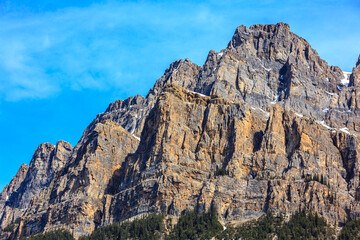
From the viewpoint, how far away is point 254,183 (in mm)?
187125

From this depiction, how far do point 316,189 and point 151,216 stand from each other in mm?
45441

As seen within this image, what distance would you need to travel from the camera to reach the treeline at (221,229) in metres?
164

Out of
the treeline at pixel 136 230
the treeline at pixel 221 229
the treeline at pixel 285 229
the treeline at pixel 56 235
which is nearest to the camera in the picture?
the treeline at pixel 285 229

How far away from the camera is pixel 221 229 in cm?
17188

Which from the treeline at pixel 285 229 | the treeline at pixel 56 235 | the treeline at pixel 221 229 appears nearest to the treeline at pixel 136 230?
the treeline at pixel 221 229

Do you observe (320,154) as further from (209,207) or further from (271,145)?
(209,207)

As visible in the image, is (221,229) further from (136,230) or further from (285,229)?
(136,230)

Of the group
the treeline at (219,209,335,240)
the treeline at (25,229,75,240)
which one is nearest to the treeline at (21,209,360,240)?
the treeline at (219,209,335,240)

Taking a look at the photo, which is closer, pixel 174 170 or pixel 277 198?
pixel 277 198

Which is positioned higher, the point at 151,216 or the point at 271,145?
the point at 271,145

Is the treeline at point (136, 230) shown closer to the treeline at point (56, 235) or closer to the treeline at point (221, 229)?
the treeline at point (221, 229)

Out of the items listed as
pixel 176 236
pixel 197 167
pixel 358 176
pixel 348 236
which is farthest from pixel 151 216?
pixel 358 176

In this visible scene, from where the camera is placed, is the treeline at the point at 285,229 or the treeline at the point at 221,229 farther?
the treeline at the point at 221,229

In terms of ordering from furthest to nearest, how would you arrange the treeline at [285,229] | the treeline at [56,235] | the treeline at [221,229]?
the treeline at [56,235] < the treeline at [221,229] < the treeline at [285,229]
